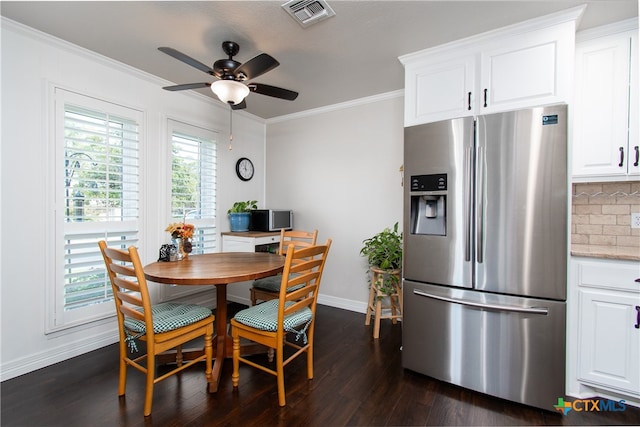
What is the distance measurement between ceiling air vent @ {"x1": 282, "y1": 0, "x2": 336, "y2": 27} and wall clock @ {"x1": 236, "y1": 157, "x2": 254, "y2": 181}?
220 cm

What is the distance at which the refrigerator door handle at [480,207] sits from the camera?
1.97m

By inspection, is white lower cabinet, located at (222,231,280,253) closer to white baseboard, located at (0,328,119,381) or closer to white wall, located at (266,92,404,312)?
white wall, located at (266,92,404,312)

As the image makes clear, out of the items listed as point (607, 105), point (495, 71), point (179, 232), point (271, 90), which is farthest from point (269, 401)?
point (607, 105)

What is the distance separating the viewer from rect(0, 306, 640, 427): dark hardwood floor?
5.55 ft

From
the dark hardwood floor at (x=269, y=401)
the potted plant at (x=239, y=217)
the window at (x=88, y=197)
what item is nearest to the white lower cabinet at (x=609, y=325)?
the dark hardwood floor at (x=269, y=401)

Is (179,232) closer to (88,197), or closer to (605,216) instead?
(88,197)

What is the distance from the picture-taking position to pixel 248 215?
12.2 feet

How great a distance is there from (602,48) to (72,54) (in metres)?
4.05

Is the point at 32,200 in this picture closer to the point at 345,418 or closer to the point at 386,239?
the point at 345,418

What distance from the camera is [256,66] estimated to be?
6.39ft

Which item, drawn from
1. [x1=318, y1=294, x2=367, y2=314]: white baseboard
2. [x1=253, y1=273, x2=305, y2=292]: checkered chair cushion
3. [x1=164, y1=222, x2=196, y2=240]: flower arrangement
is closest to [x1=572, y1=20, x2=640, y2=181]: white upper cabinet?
[x1=318, y1=294, x2=367, y2=314]: white baseboard

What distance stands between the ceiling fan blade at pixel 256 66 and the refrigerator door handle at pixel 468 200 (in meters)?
1.45

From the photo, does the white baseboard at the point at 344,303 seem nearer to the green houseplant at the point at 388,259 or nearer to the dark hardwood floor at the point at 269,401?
the green houseplant at the point at 388,259

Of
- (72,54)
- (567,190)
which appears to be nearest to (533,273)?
(567,190)
